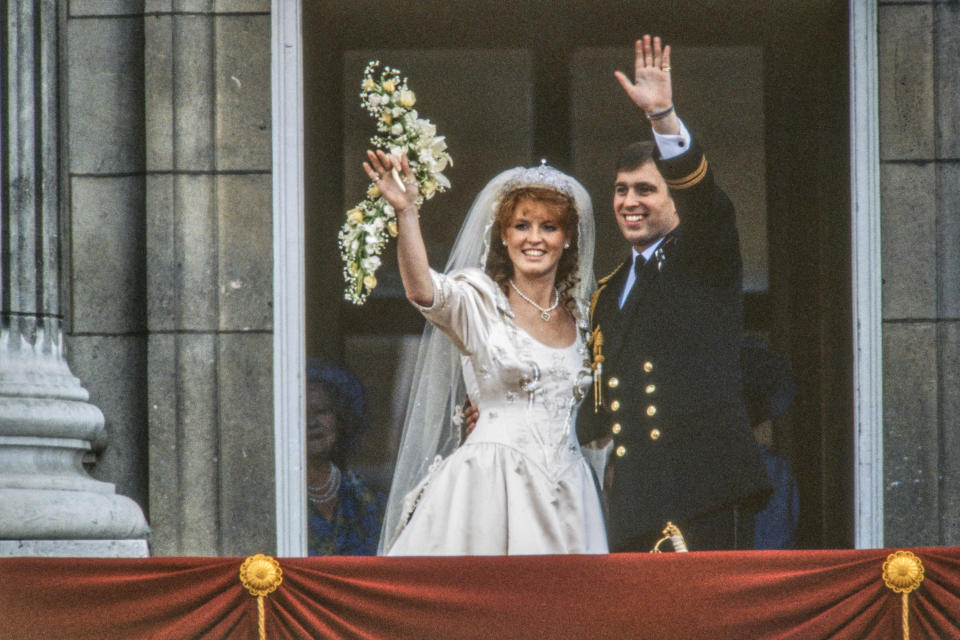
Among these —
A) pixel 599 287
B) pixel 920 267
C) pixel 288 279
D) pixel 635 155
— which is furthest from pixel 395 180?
pixel 920 267

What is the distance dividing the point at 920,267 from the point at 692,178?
1326mm

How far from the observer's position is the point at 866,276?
9.66 metres

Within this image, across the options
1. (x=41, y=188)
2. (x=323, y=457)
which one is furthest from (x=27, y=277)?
(x=323, y=457)

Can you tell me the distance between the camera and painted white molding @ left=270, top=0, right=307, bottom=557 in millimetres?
9625

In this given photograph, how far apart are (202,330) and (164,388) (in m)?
0.38

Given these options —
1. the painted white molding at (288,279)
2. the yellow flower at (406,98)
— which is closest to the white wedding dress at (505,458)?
the painted white molding at (288,279)

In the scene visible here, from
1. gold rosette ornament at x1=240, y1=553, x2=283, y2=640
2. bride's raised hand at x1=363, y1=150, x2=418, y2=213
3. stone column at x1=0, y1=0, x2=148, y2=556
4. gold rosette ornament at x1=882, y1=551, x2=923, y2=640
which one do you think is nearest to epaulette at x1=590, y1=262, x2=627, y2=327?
bride's raised hand at x1=363, y1=150, x2=418, y2=213

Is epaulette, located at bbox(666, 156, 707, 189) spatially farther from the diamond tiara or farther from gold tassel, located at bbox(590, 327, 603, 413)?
gold tassel, located at bbox(590, 327, 603, 413)

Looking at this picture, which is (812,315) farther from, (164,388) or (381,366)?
(164,388)

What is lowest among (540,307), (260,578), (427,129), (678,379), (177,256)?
(260,578)

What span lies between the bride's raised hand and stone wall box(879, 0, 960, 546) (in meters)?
2.59

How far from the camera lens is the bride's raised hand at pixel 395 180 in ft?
30.2

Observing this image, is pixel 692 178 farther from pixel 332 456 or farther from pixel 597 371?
pixel 332 456

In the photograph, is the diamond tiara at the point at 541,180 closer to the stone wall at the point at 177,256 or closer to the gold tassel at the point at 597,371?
the gold tassel at the point at 597,371
